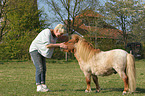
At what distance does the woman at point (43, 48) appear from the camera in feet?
19.6

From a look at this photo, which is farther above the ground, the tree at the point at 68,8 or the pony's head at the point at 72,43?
the tree at the point at 68,8

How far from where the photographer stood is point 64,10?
94.1 ft

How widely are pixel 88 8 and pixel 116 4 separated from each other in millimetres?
8125

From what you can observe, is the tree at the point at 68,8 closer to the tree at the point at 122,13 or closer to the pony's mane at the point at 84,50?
the tree at the point at 122,13

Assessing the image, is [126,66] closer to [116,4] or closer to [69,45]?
[69,45]

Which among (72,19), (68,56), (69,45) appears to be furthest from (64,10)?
(69,45)

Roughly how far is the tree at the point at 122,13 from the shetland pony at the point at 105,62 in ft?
90.4

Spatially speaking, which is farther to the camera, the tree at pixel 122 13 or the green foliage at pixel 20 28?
the tree at pixel 122 13

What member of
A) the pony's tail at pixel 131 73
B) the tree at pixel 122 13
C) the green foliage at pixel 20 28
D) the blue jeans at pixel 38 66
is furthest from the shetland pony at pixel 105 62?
the tree at pixel 122 13

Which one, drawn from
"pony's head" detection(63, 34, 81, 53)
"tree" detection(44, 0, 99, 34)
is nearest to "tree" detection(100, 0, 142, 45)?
"tree" detection(44, 0, 99, 34)

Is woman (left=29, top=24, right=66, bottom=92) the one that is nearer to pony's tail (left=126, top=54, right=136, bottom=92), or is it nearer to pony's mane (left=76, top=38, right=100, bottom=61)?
pony's mane (left=76, top=38, right=100, bottom=61)

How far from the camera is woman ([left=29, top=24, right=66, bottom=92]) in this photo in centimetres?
597

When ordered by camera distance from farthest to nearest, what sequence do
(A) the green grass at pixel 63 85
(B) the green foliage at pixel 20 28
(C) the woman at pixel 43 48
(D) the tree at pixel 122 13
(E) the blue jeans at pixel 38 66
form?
1. (D) the tree at pixel 122 13
2. (B) the green foliage at pixel 20 28
3. (E) the blue jeans at pixel 38 66
4. (C) the woman at pixel 43 48
5. (A) the green grass at pixel 63 85

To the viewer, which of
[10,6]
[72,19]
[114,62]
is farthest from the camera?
[72,19]
